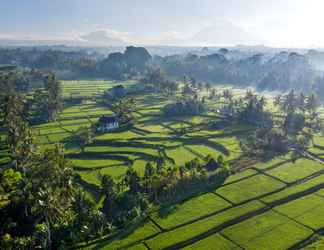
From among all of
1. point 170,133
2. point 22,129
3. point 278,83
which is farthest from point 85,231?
point 278,83

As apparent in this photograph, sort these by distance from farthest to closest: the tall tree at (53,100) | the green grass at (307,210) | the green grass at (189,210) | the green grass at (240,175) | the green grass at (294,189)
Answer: the tall tree at (53,100), the green grass at (240,175), the green grass at (294,189), the green grass at (189,210), the green grass at (307,210)

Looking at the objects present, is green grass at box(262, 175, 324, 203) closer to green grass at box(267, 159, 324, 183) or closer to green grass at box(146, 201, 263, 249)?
green grass at box(267, 159, 324, 183)

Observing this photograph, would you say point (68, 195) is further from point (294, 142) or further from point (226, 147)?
point (294, 142)

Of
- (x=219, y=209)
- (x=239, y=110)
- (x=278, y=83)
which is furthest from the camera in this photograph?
(x=278, y=83)

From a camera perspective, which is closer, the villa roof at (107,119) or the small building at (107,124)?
the small building at (107,124)

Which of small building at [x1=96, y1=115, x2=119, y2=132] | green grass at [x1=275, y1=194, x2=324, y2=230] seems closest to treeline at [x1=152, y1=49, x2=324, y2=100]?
small building at [x1=96, y1=115, x2=119, y2=132]

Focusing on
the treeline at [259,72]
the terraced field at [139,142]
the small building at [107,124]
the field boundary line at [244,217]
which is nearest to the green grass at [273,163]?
the terraced field at [139,142]

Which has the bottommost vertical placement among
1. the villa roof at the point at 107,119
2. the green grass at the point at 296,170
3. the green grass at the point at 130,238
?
the green grass at the point at 130,238

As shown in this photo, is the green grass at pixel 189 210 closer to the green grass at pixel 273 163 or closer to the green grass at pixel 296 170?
the green grass at pixel 296 170
